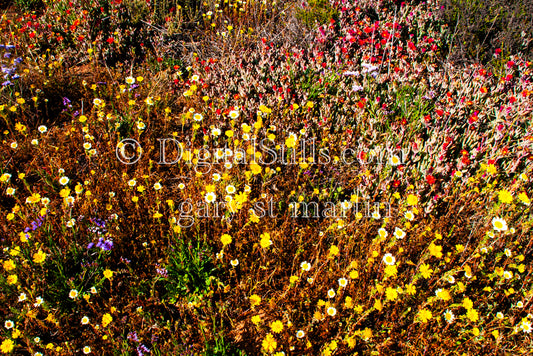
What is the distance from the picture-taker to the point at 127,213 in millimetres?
2855

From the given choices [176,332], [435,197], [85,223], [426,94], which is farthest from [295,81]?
[176,332]

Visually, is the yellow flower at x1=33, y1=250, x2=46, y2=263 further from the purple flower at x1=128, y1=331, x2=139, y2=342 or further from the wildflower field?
the purple flower at x1=128, y1=331, x2=139, y2=342

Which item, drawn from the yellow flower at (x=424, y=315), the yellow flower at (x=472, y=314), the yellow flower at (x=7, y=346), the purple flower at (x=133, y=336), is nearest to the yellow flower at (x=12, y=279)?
the yellow flower at (x=7, y=346)

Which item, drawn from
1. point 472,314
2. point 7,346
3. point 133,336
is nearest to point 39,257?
point 7,346

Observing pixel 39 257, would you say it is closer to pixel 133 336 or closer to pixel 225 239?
pixel 133 336

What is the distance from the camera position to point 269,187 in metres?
3.05

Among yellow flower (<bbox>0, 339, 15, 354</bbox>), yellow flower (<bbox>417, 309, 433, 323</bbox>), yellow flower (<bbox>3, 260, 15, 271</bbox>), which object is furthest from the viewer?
yellow flower (<bbox>3, 260, 15, 271</bbox>)

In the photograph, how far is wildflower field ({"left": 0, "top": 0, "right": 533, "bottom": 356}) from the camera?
2166 millimetres

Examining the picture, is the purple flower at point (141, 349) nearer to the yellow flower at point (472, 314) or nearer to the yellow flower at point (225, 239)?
the yellow flower at point (225, 239)

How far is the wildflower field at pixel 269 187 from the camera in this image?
217cm

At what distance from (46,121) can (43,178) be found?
1157 mm

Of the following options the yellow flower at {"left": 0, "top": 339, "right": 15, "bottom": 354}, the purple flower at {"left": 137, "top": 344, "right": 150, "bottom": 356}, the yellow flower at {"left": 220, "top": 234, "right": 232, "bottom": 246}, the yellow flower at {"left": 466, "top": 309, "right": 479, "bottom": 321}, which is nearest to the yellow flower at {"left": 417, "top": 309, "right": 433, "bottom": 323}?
the yellow flower at {"left": 466, "top": 309, "right": 479, "bottom": 321}

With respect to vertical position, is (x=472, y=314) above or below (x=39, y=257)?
below

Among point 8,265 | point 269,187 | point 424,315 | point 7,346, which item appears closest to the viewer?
point 7,346
